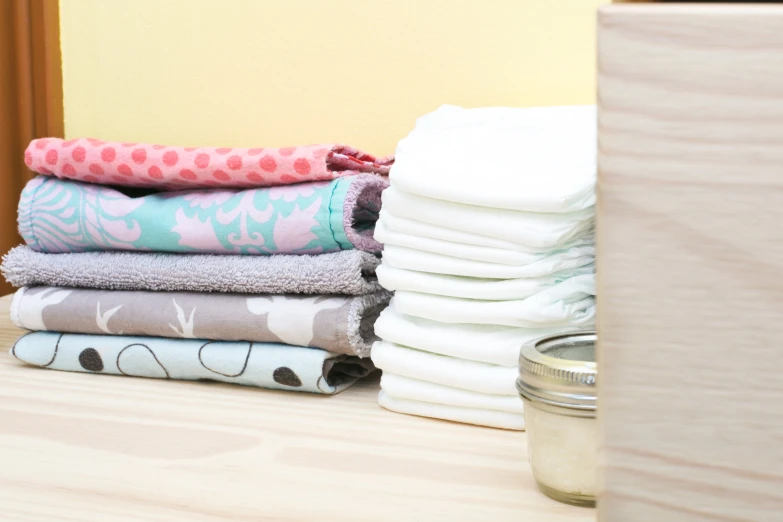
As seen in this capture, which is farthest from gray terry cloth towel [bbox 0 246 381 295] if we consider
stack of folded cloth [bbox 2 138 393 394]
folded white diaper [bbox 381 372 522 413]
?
folded white diaper [bbox 381 372 522 413]

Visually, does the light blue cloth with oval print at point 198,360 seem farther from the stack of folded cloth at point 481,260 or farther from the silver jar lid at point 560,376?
the silver jar lid at point 560,376

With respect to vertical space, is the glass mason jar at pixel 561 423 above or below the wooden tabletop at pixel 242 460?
above

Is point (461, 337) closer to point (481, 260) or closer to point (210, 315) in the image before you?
point (481, 260)

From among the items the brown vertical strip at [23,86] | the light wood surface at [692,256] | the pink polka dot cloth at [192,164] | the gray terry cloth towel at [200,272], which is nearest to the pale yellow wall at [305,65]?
the brown vertical strip at [23,86]

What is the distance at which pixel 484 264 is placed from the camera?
2.54 feet

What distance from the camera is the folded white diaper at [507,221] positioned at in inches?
29.1

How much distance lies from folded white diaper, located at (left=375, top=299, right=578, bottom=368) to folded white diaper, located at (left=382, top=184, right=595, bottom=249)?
0.09 metres

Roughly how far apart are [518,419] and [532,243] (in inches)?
6.9

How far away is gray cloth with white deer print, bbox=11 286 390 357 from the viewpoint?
0.88 metres

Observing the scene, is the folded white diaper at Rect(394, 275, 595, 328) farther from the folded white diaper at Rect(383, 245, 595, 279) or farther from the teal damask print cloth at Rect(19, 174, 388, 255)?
the teal damask print cloth at Rect(19, 174, 388, 255)

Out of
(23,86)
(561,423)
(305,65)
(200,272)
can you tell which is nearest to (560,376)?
(561,423)

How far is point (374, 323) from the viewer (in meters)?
0.91

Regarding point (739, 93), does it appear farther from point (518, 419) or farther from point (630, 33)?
point (518, 419)

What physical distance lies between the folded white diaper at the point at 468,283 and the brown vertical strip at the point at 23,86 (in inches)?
28.9
